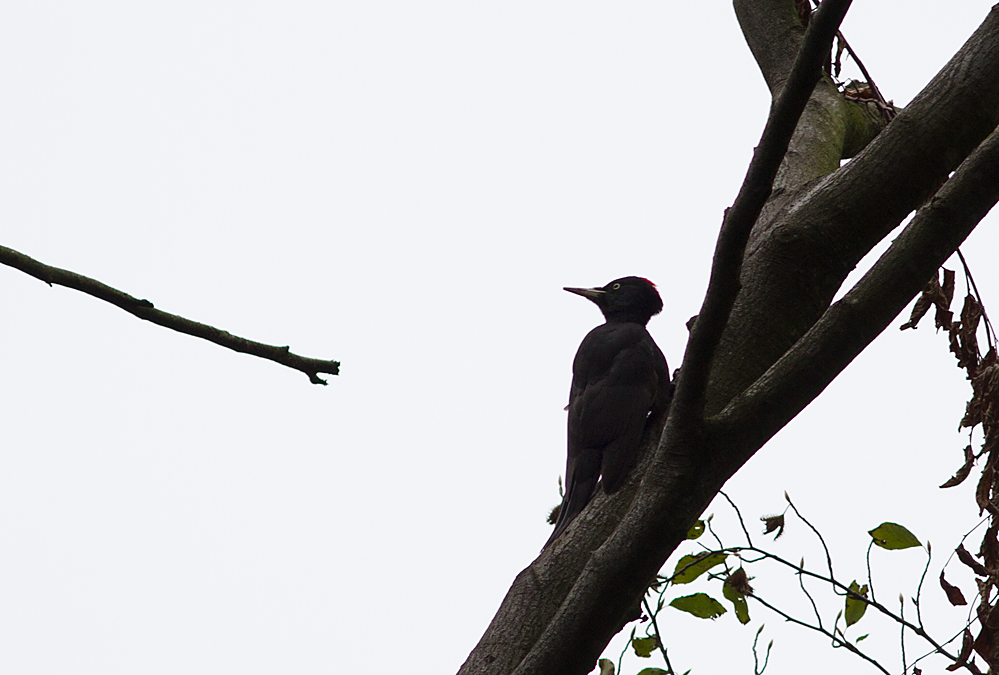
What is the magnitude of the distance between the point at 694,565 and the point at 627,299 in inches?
90.0

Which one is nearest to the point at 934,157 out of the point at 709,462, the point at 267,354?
the point at 709,462

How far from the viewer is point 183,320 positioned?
165 cm

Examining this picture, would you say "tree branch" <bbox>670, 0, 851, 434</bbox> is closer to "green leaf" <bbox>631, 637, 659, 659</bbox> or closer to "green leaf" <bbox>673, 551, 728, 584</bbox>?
"green leaf" <bbox>673, 551, 728, 584</bbox>

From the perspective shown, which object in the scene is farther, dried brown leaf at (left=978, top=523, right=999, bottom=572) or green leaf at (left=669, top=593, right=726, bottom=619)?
green leaf at (left=669, top=593, right=726, bottom=619)

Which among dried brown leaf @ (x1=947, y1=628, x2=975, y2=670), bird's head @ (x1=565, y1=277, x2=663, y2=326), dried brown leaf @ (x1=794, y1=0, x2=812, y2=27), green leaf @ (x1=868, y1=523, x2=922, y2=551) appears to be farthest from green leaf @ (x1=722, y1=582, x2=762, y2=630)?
dried brown leaf @ (x1=794, y1=0, x2=812, y2=27)

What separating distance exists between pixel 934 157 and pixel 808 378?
883mm

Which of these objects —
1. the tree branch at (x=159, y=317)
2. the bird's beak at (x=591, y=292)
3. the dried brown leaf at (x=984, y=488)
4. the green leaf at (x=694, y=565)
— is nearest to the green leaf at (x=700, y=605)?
the green leaf at (x=694, y=565)

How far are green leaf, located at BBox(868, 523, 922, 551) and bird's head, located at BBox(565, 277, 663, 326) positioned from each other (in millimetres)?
2310

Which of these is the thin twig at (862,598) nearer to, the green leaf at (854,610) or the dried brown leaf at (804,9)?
the green leaf at (854,610)

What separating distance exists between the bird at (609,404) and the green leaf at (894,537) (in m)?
0.69

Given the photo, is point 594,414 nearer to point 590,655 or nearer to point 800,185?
point 800,185

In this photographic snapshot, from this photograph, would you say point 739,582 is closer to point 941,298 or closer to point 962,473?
point 962,473

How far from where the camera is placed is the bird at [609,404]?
3287 millimetres

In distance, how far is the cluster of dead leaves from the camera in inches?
101
